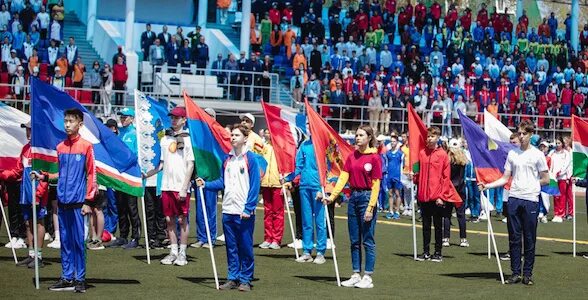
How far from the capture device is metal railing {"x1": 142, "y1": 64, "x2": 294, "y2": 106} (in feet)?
117

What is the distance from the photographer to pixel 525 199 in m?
15.1

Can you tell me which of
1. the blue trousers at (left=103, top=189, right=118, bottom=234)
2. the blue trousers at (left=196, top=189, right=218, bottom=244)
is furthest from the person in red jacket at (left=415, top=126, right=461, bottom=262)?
the blue trousers at (left=103, top=189, right=118, bottom=234)

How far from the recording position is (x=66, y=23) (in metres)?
40.9

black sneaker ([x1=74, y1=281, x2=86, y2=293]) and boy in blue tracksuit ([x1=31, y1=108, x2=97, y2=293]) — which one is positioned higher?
boy in blue tracksuit ([x1=31, y1=108, x2=97, y2=293])

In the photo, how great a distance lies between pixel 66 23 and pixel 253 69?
7.17m

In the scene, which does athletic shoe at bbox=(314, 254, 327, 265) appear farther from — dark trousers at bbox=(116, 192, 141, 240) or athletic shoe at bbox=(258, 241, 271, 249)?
dark trousers at bbox=(116, 192, 141, 240)

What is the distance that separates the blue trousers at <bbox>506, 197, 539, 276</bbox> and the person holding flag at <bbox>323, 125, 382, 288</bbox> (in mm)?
1829

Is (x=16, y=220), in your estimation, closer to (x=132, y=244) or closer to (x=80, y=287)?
(x=132, y=244)

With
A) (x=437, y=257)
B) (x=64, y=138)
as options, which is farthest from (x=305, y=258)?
(x=64, y=138)

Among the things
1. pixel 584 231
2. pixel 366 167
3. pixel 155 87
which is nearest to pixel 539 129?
pixel 155 87

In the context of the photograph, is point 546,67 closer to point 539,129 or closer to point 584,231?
point 539,129

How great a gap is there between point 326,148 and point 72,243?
Answer: 145 inches

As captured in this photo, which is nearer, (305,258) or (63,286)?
(63,286)

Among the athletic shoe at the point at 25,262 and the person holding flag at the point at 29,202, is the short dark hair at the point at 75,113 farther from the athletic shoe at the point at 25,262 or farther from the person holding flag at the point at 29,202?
the athletic shoe at the point at 25,262
